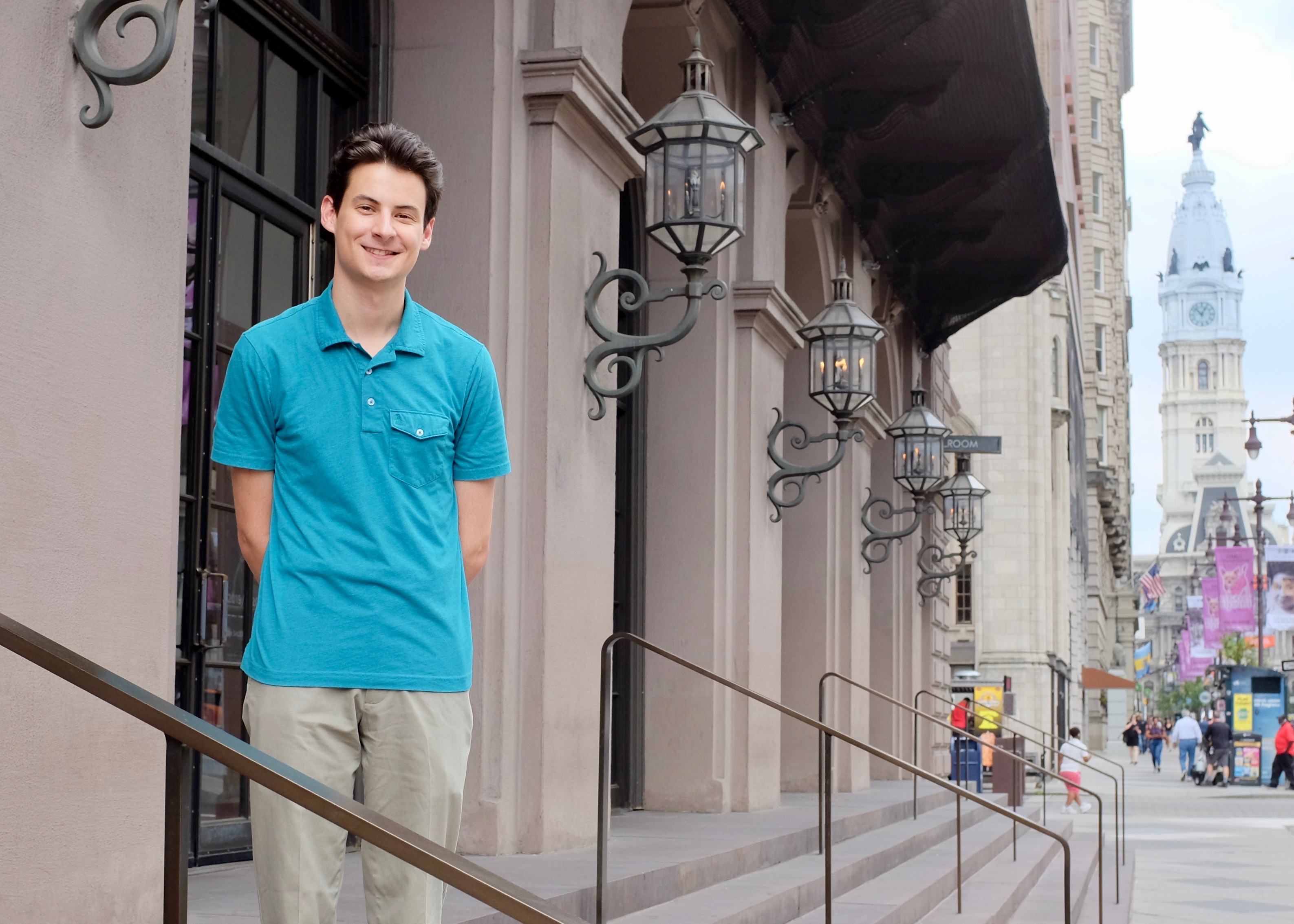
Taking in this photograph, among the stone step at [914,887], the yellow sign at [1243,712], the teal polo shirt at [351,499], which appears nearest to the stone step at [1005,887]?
the stone step at [914,887]

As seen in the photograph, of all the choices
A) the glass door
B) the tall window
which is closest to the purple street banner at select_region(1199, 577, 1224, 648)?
the tall window

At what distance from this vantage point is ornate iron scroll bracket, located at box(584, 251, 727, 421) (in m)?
8.14

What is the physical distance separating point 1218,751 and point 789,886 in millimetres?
32592

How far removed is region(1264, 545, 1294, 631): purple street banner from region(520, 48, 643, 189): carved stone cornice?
42048 mm

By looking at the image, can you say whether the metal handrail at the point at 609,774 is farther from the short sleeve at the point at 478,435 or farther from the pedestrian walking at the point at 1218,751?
the pedestrian walking at the point at 1218,751

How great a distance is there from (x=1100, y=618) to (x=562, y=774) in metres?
88.0

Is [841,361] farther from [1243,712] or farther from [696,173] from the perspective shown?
[1243,712]

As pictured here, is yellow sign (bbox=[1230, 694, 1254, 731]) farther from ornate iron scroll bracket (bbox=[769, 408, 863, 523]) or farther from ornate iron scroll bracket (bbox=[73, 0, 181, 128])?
ornate iron scroll bracket (bbox=[73, 0, 181, 128])

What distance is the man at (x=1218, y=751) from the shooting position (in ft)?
124

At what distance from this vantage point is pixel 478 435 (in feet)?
10.0

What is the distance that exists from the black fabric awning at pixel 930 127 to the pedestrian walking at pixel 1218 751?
2062cm

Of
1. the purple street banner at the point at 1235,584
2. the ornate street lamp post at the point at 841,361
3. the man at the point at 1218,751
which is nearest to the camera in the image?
the ornate street lamp post at the point at 841,361

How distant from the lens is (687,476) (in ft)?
38.2

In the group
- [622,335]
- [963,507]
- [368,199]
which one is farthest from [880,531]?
[368,199]
